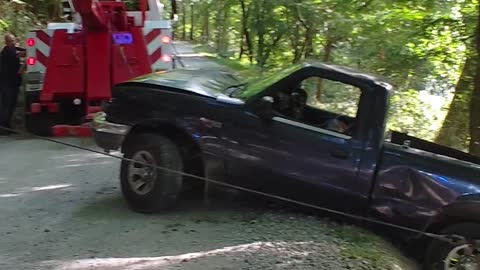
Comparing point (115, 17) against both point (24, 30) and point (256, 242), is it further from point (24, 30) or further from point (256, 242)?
point (24, 30)

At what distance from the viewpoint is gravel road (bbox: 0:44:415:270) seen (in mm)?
5039

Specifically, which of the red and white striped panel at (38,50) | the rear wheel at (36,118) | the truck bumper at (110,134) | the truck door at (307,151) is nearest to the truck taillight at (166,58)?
the red and white striped panel at (38,50)

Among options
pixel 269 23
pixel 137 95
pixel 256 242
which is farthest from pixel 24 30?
pixel 256 242

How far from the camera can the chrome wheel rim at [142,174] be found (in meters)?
6.38

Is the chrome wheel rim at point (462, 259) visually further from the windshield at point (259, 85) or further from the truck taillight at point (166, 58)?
the truck taillight at point (166, 58)

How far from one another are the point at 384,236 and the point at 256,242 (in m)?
1.35

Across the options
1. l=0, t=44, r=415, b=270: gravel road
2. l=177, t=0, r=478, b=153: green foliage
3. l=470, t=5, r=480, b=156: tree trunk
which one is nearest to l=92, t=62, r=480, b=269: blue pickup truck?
l=0, t=44, r=415, b=270: gravel road

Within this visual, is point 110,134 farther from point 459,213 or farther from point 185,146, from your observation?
point 459,213

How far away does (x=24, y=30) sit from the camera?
1969 centimetres

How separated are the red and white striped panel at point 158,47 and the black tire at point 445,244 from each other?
7354 mm

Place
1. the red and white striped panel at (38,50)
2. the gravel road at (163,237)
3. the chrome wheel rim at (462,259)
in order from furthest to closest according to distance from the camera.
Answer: the red and white striped panel at (38,50) → the chrome wheel rim at (462,259) → the gravel road at (163,237)

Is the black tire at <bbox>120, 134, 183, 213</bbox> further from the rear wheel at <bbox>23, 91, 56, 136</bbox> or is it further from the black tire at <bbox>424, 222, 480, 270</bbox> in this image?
the rear wheel at <bbox>23, 91, 56, 136</bbox>

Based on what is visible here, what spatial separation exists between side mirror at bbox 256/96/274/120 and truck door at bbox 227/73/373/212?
0.07 metres

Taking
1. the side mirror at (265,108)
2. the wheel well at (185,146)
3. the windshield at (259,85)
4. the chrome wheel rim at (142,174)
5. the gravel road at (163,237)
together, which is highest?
the windshield at (259,85)
